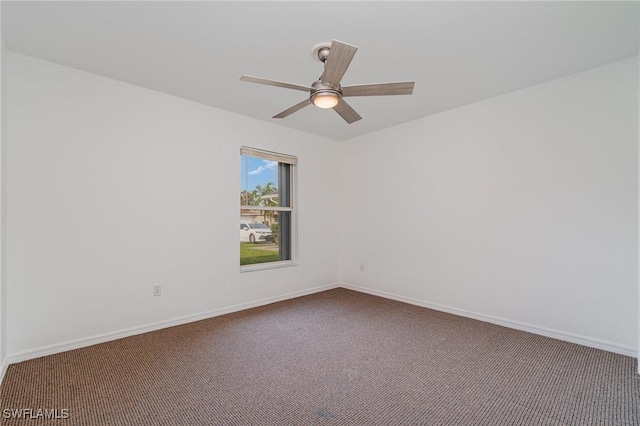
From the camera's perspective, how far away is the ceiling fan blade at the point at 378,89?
6.61 ft

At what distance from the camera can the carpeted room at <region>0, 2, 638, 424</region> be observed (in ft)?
6.81

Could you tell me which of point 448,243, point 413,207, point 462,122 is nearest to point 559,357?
point 448,243

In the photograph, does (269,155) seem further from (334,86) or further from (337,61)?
(337,61)

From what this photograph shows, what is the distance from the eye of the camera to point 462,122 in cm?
359

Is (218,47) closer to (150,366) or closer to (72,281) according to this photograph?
(72,281)

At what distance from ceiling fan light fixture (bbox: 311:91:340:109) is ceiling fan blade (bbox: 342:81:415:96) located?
0.27 ft

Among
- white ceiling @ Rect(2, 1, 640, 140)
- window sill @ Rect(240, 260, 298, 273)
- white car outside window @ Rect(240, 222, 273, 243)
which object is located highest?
white ceiling @ Rect(2, 1, 640, 140)

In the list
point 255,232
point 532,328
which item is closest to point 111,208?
point 255,232

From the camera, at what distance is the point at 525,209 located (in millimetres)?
3102

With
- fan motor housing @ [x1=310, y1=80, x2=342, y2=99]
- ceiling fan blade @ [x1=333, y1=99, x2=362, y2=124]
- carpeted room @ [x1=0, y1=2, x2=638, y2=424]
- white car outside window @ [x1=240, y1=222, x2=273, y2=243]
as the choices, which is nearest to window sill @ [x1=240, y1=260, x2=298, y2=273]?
carpeted room @ [x1=0, y1=2, x2=638, y2=424]

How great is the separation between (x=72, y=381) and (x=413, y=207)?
3749mm

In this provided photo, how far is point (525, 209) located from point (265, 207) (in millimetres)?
3037

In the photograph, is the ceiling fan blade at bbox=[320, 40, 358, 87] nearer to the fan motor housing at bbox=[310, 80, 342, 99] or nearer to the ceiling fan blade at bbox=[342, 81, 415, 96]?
the fan motor housing at bbox=[310, 80, 342, 99]

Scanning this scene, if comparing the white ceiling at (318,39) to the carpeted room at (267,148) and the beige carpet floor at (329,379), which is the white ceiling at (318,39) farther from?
the beige carpet floor at (329,379)
